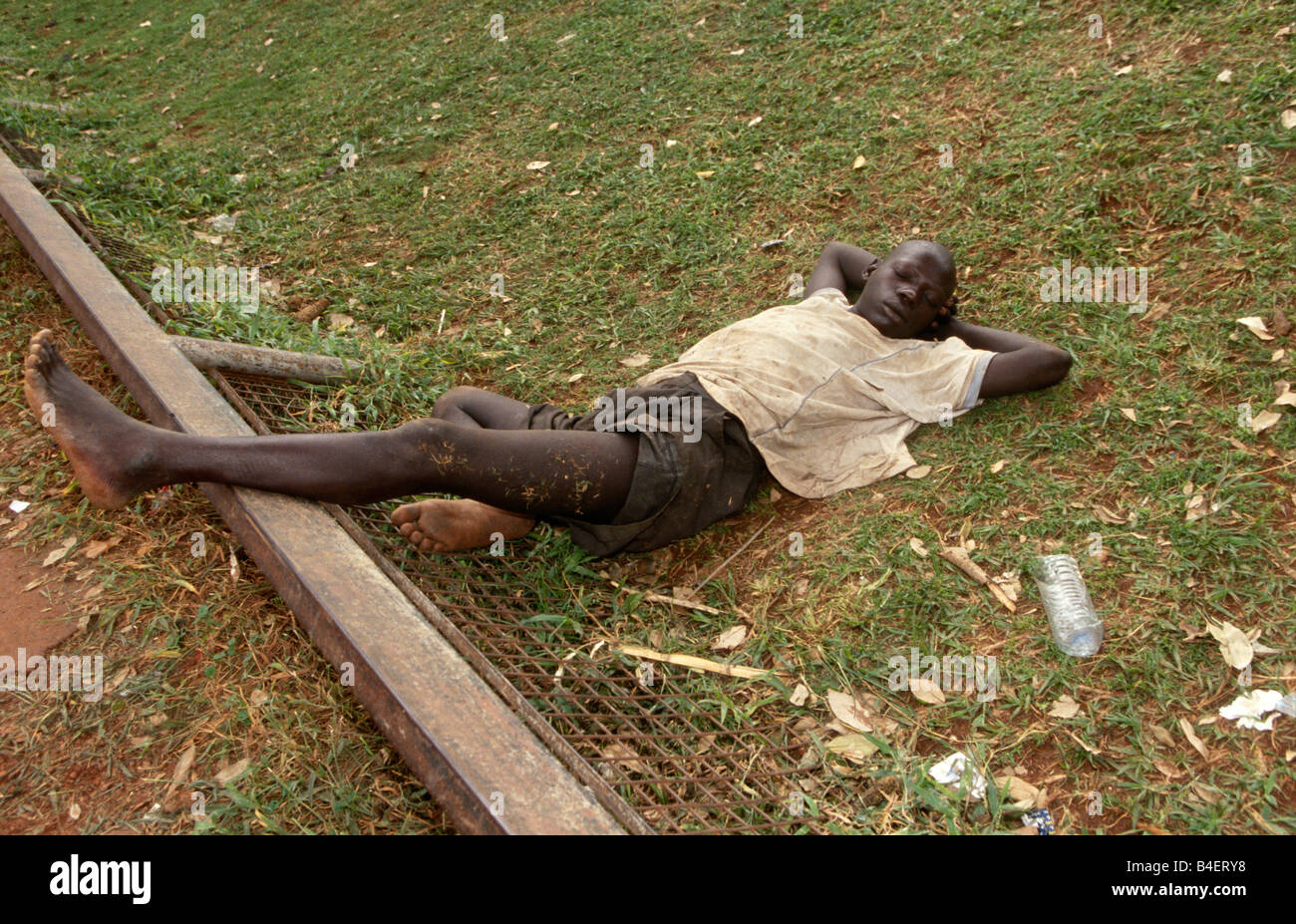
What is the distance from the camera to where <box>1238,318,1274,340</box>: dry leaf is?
300cm

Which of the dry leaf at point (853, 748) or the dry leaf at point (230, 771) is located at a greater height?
the dry leaf at point (230, 771)

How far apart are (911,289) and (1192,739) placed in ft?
5.98

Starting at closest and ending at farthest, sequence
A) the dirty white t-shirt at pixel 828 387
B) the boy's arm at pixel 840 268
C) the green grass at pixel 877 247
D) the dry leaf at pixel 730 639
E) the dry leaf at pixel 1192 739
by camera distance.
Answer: the dry leaf at pixel 1192 739 → the green grass at pixel 877 247 → the dry leaf at pixel 730 639 → the dirty white t-shirt at pixel 828 387 → the boy's arm at pixel 840 268

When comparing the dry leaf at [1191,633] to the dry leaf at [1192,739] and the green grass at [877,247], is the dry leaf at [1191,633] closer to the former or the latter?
the green grass at [877,247]

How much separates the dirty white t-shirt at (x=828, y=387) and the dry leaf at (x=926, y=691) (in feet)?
2.62

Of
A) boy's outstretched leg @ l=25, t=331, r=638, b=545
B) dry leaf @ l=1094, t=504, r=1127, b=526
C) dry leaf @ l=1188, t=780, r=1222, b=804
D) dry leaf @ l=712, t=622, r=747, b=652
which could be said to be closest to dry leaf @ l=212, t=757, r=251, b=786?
boy's outstretched leg @ l=25, t=331, r=638, b=545

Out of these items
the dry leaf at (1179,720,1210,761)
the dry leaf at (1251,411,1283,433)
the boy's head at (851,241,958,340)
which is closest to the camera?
the dry leaf at (1179,720,1210,761)

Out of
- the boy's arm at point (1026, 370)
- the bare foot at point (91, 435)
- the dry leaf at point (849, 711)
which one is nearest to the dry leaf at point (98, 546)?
the bare foot at point (91, 435)

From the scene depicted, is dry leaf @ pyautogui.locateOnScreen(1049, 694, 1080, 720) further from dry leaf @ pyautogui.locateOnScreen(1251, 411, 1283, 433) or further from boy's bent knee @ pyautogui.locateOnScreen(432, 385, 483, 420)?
boy's bent knee @ pyautogui.locateOnScreen(432, 385, 483, 420)

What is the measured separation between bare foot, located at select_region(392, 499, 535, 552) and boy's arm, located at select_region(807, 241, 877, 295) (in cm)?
173

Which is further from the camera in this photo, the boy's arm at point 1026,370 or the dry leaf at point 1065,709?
the boy's arm at point 1026,370

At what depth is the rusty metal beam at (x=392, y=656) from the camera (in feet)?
5.81

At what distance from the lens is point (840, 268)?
379 cm
